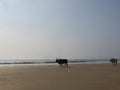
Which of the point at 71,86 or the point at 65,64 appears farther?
the point at 65,64

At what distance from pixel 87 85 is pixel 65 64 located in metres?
20.2

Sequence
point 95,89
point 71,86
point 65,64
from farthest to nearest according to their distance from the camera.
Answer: point 65,64 < point 71,86 < point 95,89

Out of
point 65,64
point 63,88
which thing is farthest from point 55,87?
point 65,64

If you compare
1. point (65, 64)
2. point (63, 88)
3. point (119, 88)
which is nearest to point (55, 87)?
point (63, 88)

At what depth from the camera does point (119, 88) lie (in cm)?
1730

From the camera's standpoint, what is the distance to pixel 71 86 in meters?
18.2

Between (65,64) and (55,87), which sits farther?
(65,64)

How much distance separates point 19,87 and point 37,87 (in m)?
1.18

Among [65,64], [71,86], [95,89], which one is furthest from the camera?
[65,64]

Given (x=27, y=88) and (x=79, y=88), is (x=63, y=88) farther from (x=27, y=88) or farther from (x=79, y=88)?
(x=27, y=88)

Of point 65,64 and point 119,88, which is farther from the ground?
point 65,64

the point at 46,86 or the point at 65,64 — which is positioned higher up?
the point at 65,64

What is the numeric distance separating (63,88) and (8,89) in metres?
3.13

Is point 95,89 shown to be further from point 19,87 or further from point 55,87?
point 19,87
